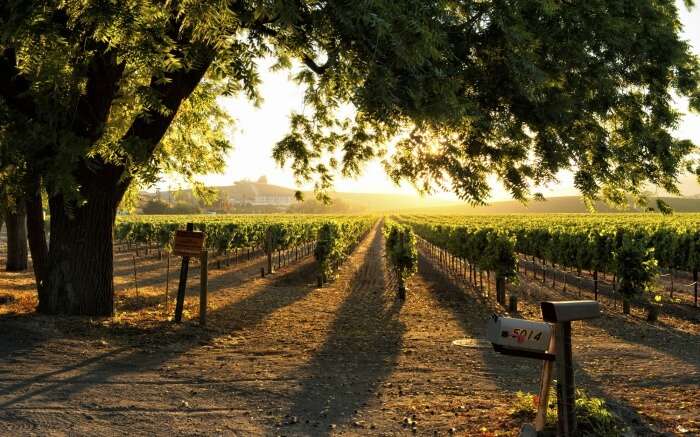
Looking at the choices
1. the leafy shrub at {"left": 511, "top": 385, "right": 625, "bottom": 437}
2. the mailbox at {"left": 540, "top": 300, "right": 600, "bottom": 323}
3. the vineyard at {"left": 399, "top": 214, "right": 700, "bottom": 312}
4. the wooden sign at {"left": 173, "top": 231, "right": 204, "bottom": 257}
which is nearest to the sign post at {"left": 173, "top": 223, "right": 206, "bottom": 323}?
the wooden sign at {"left": 173, "top": 231, "right": 204, "bottom": 257}

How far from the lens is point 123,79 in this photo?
10.1 m

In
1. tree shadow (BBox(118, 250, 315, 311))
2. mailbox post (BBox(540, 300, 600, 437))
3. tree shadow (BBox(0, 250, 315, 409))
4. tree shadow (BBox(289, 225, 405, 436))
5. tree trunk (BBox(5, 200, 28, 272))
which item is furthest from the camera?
tree trunk (BBox(5, 200, 28, 272))

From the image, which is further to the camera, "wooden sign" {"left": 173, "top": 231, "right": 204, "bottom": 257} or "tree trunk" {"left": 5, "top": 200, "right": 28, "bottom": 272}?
"tree trunk" {"left": 5, "top": 200, "right": 28, "bottom": 272}

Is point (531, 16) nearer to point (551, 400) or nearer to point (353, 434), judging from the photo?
point (551, 400)

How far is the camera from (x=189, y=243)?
35.4ft

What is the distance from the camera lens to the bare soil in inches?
216

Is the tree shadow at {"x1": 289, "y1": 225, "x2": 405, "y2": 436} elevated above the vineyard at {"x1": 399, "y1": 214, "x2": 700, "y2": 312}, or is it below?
below

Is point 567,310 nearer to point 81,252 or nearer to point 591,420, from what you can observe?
point 591,420

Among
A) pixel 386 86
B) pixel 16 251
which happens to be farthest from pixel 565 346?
pixel 16 251

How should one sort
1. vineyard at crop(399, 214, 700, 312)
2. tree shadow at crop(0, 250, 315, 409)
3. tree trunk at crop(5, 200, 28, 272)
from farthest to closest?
1. tree trunk at crop(5, 200, 28, 272)
2. vineyard at crop(399, 214, 700, 312)
3. tree shadow at crop(0, 250, 315, 409)

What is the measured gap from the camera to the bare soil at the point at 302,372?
18.0 ft

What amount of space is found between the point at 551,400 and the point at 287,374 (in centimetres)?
354

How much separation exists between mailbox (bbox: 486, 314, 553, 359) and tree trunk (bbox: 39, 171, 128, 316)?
852 centimetres

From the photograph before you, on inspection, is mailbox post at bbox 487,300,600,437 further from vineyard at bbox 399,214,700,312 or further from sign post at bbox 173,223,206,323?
vineyard at bbox 399,214,700,312
